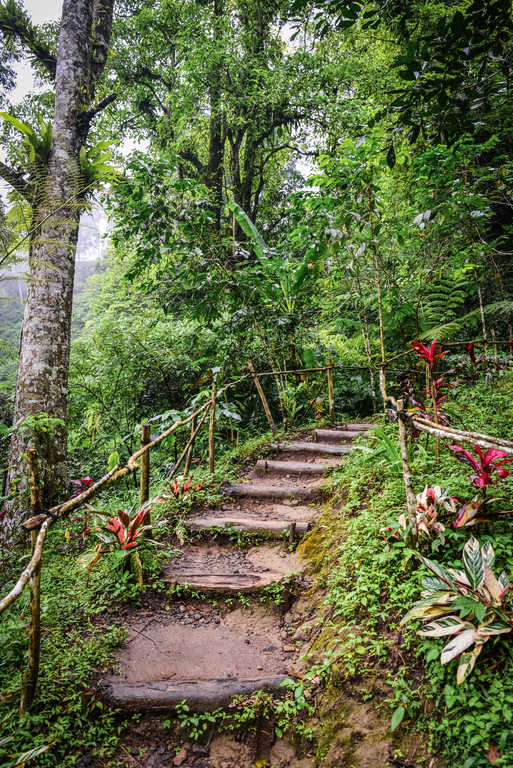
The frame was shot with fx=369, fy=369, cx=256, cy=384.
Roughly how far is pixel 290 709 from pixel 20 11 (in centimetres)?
873

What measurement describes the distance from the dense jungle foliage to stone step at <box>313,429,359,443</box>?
55cm

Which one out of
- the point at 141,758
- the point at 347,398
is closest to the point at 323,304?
the point at 347,398

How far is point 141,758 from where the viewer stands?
168 cm

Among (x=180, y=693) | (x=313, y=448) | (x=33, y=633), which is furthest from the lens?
(x=313, y=448)

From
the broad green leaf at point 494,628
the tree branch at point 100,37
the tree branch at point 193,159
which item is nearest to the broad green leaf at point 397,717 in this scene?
the broad green leaf at point 494,628

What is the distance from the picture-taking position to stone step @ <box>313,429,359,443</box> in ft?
16.4

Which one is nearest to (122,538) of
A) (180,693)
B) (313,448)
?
(180,693)

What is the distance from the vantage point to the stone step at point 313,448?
4562mm

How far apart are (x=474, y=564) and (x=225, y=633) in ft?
5.45

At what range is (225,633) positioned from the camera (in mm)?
2420

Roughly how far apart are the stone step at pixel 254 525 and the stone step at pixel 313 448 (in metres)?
1.37

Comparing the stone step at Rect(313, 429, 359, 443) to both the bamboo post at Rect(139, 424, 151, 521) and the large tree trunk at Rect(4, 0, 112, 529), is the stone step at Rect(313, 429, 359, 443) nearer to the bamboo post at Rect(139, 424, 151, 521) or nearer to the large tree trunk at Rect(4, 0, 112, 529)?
the bamboo post at Rect(139, 424, 151, 521)

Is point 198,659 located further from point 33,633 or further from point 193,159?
point 193,159

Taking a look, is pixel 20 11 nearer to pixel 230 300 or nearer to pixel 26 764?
pixel 230 300
